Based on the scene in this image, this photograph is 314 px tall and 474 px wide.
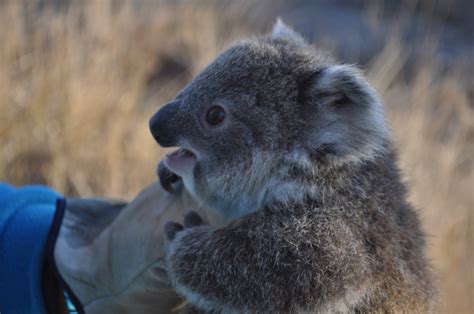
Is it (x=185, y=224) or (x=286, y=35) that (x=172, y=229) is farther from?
(x=286, y=35)

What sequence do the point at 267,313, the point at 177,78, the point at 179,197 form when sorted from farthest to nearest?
the point at 177,78 < the point at 179,197 < the point at 267,313

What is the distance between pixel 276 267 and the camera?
2.33 metres

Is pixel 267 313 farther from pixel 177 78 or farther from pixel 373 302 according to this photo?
pixel 177 78

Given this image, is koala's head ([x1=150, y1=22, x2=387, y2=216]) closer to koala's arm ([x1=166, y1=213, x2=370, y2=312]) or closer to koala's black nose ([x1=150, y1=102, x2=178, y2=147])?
koala's black nose ([x1=150, y1=102, x2=178, y2=147])

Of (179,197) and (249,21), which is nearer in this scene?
(179,197)

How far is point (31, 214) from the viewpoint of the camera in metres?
2.71

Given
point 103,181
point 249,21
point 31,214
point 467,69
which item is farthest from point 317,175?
point 467,69

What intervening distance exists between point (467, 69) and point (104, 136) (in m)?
6.10

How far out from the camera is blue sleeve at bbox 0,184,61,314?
2.56m

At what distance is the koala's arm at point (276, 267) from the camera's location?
229 cm

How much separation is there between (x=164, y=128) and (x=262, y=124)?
15.0 inches

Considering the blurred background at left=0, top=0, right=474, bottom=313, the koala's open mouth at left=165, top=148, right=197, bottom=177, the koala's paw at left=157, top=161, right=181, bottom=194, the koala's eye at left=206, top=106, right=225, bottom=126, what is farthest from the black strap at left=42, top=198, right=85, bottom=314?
the blurred background at left=0, top=0, right=474, bottom=313

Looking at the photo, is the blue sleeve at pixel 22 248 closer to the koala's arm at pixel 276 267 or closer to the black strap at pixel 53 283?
the black strap at pixel 53 283

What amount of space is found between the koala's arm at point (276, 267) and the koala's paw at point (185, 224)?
0.15 metres
